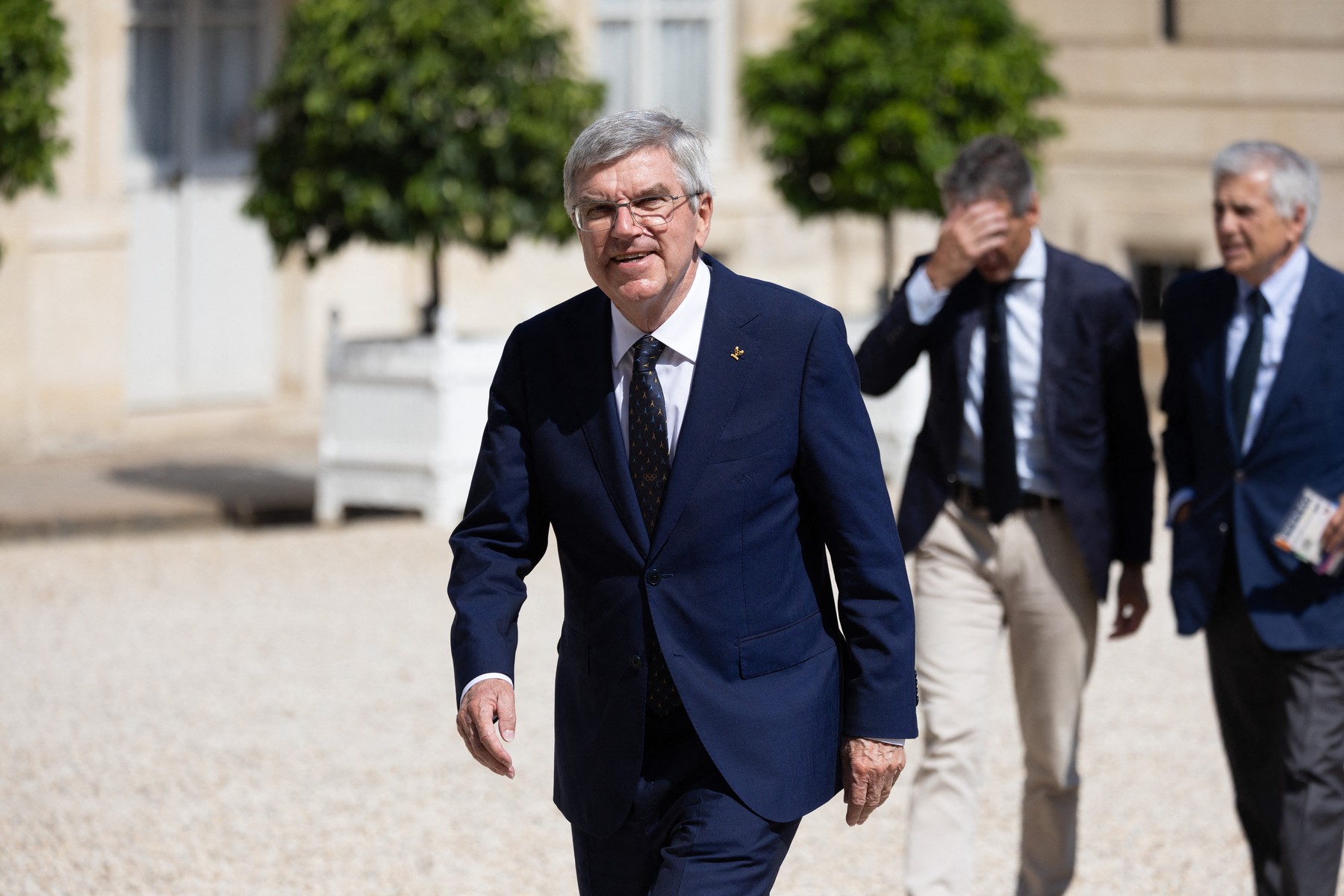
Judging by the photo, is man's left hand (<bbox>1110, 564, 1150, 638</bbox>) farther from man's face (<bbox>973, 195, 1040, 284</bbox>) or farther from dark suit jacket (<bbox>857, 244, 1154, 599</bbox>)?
man's face (<bbox>973, 195, 1040, 284</bbox>)

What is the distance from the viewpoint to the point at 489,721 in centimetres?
304

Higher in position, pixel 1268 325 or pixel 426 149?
pixel 426 149

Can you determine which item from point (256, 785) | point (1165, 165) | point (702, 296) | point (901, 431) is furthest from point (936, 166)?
point (702, 296)

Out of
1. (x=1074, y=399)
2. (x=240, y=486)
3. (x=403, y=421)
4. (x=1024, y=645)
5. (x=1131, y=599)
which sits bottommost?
(x=240, y=486)

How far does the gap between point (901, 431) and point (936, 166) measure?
161 centimetres

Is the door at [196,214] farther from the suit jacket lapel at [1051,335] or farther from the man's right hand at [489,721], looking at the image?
the man's right hand at [489,721]

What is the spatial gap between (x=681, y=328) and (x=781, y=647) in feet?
1.68

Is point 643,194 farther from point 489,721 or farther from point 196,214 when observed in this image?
point 196,214

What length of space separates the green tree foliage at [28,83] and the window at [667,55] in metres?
6.94

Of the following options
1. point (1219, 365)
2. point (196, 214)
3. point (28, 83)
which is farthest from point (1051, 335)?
point (196, 214)

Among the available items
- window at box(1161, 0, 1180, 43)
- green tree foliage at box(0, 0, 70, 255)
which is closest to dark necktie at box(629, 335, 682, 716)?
green tree foliage at box(0, 0, 70, 255)

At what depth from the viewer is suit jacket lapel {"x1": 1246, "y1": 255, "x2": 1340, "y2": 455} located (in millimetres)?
4359

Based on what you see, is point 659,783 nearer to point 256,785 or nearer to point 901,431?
point 256,785

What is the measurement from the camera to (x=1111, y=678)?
750cm
